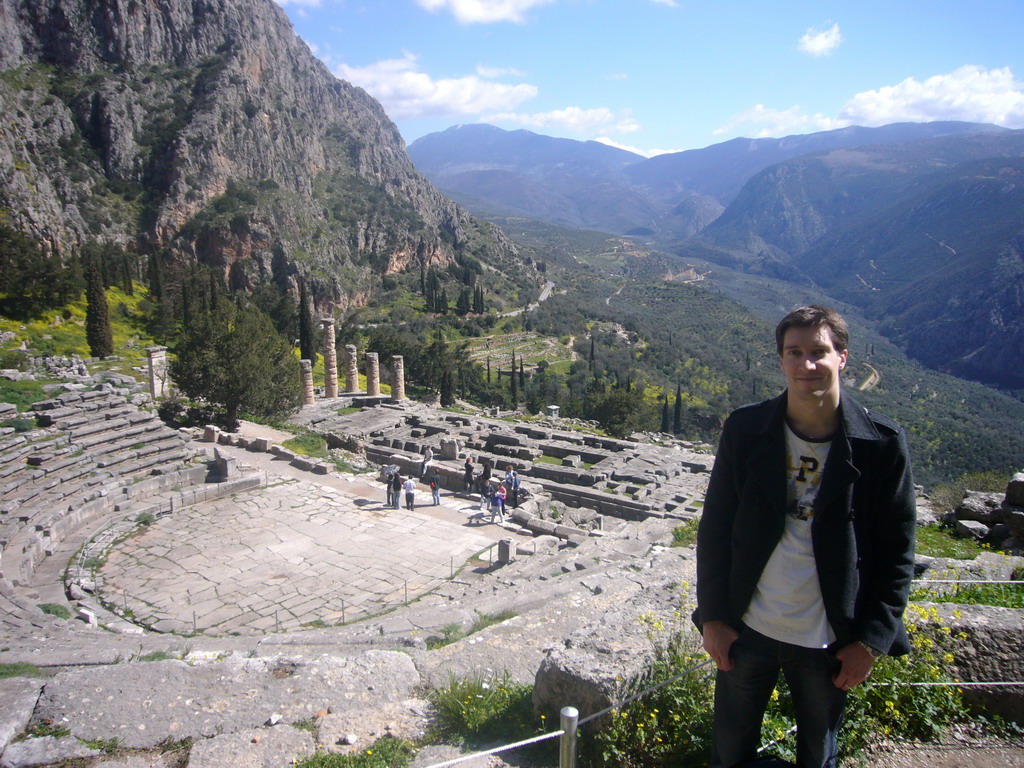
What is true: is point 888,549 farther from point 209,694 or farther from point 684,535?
point 684,535

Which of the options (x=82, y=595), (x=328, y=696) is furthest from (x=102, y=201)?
(x=328, y=696)

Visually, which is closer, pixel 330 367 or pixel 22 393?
pixel 22 393

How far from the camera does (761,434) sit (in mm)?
2693

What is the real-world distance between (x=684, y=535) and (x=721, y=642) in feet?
33.1

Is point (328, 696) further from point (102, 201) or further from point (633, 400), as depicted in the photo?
point (102, 201)

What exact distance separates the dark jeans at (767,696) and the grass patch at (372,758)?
218cm

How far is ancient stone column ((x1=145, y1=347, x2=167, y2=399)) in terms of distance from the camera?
26.1 m

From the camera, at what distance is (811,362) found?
104 inches

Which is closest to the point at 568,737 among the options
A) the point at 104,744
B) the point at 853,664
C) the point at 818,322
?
the point at 853,664

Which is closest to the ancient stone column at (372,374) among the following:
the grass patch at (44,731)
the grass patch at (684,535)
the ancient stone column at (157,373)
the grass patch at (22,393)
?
the ancient stone column at (157,373)

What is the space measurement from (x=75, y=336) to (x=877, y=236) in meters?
195

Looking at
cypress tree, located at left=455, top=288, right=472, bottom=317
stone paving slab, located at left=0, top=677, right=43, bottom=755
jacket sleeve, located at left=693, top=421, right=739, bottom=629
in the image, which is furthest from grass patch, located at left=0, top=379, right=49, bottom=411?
cypress tree, located at left=455, top=288, right=472, bottom=317

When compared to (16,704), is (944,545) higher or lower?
lower

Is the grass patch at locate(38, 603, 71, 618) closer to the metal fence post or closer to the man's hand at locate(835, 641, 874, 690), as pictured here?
the metal fence post
